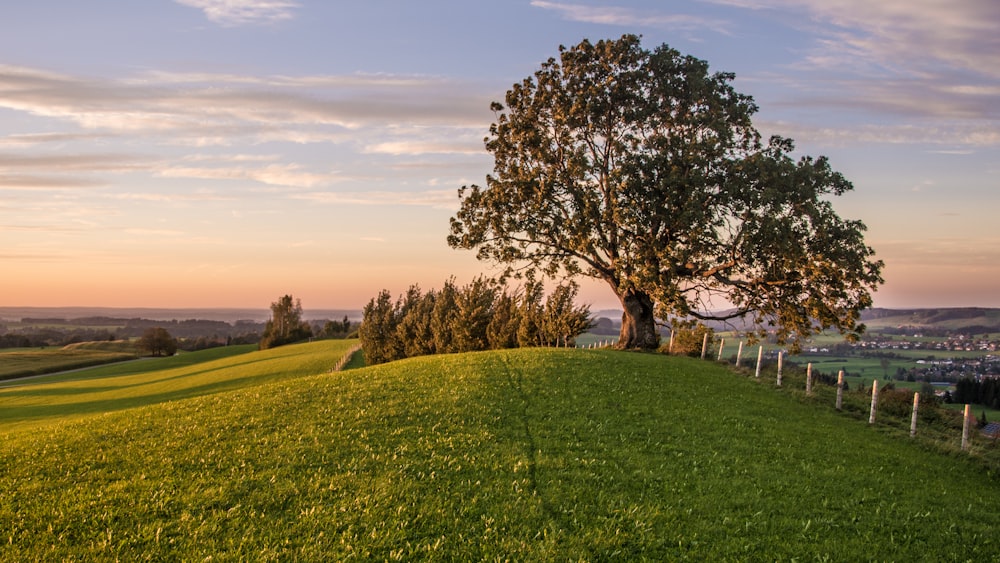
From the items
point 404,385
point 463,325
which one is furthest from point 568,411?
point 463,325

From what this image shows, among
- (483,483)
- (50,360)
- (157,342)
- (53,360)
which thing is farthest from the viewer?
(157,342)

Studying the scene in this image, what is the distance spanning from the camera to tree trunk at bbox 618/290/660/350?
44906mm

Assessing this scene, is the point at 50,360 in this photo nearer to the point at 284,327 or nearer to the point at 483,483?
the point at 284,327

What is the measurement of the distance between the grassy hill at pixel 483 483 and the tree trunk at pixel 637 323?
1828 centimetres

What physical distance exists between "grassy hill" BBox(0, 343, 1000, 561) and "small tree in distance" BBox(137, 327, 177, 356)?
96.6 m

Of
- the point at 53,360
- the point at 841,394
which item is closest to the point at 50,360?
the point at 53,360

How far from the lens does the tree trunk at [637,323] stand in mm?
44906

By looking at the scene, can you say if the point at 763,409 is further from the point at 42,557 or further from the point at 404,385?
the point at 42,557

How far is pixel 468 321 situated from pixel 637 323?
16.9 meters

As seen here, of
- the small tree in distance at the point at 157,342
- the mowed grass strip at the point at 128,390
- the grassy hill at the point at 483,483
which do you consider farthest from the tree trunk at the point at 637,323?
the small tree in distance at the point at 157,342

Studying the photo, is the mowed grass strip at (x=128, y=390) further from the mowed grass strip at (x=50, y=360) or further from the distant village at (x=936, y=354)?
the distant village at (x=936, y=354)

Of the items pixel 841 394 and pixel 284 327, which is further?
pixel 284 327

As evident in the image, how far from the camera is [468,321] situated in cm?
5619

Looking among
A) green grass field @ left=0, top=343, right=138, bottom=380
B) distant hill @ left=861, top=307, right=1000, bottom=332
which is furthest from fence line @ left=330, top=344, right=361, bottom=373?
distant hill @ left=861, top=307, right=1000, bottom=332
